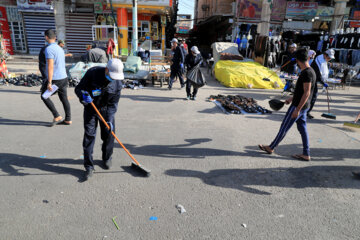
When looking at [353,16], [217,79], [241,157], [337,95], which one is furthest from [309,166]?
[353,16]

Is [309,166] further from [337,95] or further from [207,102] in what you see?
[337,95]

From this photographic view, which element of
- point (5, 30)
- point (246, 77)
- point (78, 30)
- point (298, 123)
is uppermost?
point (78, 30)

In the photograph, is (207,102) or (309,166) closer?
(309,166)

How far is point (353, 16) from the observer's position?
22.5 m

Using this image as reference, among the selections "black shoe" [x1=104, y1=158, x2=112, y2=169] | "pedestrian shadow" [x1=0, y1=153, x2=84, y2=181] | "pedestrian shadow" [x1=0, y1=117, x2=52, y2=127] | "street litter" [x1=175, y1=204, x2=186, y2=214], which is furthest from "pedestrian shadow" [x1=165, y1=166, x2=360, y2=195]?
"pedestrian shadow" [x1=0, y1=117, x2=52, y2=127]

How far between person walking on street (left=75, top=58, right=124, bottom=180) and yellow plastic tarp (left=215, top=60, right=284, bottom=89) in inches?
338

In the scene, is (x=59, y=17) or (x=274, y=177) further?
(x=59, y=17)

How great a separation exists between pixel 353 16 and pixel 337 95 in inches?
685

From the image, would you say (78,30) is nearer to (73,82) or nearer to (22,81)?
(22,81)

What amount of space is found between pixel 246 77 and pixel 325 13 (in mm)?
15335

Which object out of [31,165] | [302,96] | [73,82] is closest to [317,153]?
[302,96]

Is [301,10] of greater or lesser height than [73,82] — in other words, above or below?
above

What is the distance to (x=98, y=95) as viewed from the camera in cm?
341

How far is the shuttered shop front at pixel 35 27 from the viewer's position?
18831 mm
